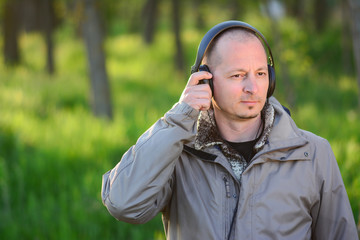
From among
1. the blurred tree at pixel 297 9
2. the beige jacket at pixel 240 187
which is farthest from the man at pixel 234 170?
the blurred tree at pixel 297 9

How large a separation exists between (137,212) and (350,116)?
7158mm

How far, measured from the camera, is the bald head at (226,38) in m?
2.28

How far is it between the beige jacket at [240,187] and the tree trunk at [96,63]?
7099 mm

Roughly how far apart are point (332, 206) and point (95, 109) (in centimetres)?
764

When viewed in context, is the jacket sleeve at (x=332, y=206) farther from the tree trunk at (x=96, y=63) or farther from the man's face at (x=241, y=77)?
the tree trunk at (x=96, y=63)

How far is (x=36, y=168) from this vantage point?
5785 mm

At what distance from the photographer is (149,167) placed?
85.4 inches

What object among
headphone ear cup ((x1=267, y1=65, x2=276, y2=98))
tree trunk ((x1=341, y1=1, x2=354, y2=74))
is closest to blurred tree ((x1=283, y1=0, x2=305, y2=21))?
tree trunk ((x1=341, y1=1, x2=354, y2=74))

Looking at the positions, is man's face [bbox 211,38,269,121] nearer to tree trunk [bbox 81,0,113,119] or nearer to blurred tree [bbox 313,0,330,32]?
tree trunk [bbox 81,0,113,119]

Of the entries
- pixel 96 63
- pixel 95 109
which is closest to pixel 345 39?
pixel 96 63

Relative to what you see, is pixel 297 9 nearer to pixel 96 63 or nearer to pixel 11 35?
pixel 11 35

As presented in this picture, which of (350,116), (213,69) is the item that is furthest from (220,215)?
(350,116)

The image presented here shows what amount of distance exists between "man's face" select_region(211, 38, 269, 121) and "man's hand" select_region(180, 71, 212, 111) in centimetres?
9

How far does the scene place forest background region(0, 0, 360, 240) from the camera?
15.5 ft
